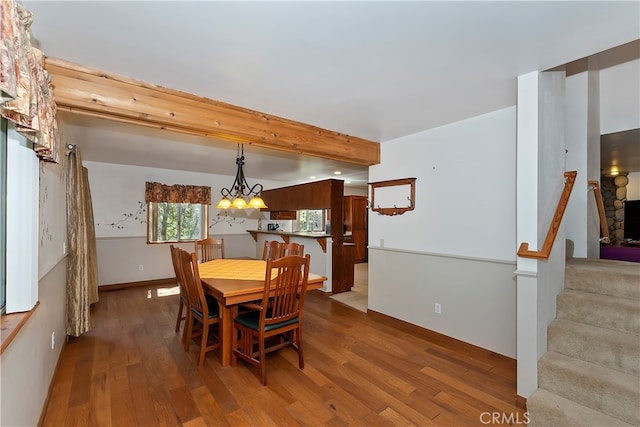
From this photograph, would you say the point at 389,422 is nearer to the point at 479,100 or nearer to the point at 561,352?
the point at 561,352

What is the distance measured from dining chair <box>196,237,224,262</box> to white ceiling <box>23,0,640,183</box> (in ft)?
7.83

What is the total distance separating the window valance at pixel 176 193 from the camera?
559cm

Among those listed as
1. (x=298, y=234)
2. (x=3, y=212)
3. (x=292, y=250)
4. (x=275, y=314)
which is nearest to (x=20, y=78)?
(x=3, y=212)

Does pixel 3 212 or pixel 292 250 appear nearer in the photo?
pixel 3 212

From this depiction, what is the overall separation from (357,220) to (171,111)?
6303 mm

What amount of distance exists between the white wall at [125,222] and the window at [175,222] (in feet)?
0.47

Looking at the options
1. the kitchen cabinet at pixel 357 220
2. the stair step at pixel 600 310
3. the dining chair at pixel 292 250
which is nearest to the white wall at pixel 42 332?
the dining chair at pixel 292 250

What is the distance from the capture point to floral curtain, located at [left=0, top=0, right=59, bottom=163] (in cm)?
88

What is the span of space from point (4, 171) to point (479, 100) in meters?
3.28

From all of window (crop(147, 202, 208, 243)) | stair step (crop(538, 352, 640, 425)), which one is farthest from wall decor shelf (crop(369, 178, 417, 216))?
window (crop(147, 202, 208, 243))

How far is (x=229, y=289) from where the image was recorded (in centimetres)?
238

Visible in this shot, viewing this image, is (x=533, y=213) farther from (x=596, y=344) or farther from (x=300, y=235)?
(x=300, y=235)

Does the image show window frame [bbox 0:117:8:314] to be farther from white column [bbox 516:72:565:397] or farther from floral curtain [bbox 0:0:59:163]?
white column [bbox 516:72:565:397]

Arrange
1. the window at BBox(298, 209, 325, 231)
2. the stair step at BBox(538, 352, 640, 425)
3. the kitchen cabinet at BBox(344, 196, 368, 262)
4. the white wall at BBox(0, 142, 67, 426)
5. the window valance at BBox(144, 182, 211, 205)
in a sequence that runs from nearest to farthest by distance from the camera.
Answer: the white wall at BBox(0, 142, 67, 426)
the stair step at BBox(538, 352, 640, 425)
the window valance at BBox(144, 182, 211, 205)
the window at BBox(298, 209, 325, 231)
the kitchen cabinet at BBox(344, 196, 368, 262)
